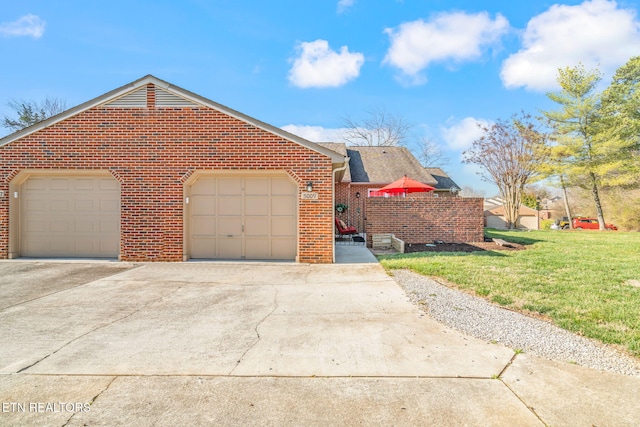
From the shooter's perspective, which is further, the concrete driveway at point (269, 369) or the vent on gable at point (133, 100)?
the vent on gable at point (133, 100)

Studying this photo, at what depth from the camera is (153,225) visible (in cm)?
880

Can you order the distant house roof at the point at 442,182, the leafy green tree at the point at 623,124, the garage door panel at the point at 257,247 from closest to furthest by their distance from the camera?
the garage door panel at the point at 257,247 → the leafy green tree at the point at 623,124 → the distant house roof at the point at 442,182

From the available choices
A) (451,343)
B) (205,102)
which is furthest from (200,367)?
(205,102)

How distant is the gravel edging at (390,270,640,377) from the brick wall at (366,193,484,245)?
642 cm

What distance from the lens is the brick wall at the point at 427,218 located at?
12.4 meters

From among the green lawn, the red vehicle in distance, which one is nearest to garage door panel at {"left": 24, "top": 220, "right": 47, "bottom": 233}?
the green lawn

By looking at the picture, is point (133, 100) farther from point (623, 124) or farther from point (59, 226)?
point (623, 124)

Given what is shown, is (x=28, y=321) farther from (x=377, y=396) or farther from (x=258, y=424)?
(x=377, y=396)

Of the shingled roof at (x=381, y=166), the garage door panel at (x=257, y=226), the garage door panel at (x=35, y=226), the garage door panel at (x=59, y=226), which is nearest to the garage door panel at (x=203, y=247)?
the garage door panel at (x=257, y=226)

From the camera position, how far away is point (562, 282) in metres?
6.45

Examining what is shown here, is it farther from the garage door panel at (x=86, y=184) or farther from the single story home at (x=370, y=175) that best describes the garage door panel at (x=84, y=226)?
the single story home at (x=370, y=175)

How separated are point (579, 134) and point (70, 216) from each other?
27.2m

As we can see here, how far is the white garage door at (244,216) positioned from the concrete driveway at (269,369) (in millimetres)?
3581

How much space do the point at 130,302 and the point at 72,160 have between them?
544 centimetres
